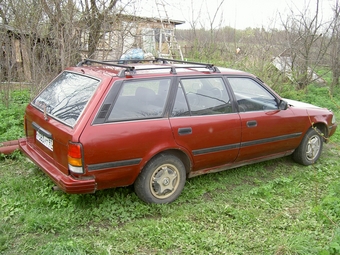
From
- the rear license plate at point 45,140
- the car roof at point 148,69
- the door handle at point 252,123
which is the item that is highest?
the car roof at point 148,69

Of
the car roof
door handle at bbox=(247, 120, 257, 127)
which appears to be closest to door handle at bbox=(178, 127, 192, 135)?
the car roof

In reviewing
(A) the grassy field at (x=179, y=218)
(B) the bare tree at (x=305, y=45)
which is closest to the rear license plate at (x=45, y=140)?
(A) the grassy field at (x=179, y=218)

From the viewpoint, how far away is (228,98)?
455 centimetres

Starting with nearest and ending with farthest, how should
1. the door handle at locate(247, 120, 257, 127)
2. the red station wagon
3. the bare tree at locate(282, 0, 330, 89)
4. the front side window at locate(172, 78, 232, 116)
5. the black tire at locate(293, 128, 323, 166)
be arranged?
the red station wagon
the front side window at locate(172, 78, 232, 116)
the door handle at locate(247, 120, 257, 127)
the black tire at locate(293, 128, 323, 166)
the bare tree at locate(282, 0, 330, 89)

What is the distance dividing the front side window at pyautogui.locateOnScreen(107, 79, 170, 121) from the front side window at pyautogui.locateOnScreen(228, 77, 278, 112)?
116cm

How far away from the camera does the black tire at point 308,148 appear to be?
18.0ft

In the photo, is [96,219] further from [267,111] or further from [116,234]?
[267,111]

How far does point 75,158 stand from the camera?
3.34 m

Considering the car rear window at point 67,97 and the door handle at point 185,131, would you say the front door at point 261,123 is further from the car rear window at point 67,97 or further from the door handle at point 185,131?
the car rear window at point 67,97

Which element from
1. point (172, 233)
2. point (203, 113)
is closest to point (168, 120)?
point (203, 113)

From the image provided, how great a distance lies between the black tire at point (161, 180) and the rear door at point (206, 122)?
248 millimetres

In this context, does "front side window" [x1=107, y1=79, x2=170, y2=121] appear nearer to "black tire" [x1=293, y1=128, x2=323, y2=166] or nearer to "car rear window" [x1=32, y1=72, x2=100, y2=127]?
"car rear window" [x1=32, y1=72, x2=100, y2=127]

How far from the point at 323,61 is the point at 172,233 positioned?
37.4ft

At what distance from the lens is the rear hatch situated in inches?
138
